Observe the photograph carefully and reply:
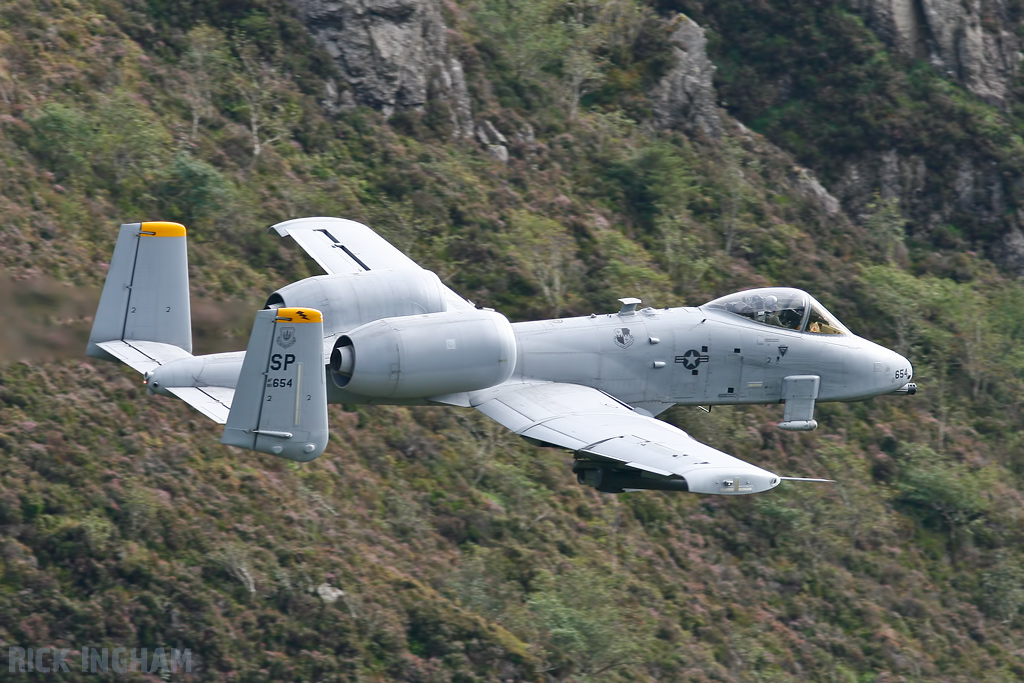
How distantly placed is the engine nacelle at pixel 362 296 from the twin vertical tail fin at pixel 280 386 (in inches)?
105

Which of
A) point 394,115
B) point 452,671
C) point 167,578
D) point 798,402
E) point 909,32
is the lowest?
point 452,671

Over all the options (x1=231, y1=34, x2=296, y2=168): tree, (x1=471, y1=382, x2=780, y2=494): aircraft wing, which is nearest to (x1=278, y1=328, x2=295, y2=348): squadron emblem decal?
(x1=471, y1=382, x2=780, y2=494): aircraft wing

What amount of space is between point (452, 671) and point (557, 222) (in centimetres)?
1512

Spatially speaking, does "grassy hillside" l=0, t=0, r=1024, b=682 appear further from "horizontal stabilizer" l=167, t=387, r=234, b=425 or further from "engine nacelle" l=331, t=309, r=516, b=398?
"engine nacelle" l=331, t=309, r=516, b=398

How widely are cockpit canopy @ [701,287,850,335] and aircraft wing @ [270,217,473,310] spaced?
4.82 meters

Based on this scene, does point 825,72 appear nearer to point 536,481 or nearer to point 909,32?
point 909,32

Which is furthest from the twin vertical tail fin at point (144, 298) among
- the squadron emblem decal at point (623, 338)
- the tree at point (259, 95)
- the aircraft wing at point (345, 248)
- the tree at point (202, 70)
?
the tree at point (202, 70)

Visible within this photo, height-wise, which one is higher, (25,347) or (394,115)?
Result: (394,115)

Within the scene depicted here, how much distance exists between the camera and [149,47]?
113 ft

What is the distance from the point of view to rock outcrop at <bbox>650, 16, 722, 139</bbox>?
42625 millimetres

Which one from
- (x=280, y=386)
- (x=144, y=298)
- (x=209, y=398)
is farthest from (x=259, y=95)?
(x=280, y=386)

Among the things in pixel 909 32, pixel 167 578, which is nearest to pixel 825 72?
pixel 909 32

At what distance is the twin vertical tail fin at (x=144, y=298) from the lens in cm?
1945

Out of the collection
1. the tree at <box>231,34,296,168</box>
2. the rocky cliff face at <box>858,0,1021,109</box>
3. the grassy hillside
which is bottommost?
the grassy hillside
